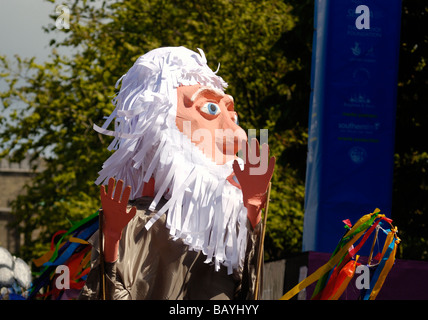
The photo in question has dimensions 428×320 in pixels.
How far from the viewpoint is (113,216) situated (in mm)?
3199

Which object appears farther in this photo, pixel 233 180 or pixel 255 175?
pixel 233 180

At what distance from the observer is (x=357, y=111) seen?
559 cm

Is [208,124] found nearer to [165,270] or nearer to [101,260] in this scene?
[165,270]

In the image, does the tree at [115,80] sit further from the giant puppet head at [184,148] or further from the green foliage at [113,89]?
the giant puppet head at [184,148]

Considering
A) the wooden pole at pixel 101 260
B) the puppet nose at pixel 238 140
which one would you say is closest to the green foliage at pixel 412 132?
the puppet nose at pixel 238 140

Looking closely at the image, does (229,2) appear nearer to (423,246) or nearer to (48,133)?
(48,133)

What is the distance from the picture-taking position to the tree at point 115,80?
37.7 feet

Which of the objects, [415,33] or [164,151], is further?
[415,33]

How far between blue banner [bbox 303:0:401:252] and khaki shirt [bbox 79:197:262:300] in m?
2.14

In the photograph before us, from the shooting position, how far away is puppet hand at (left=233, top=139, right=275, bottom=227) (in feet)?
10.5

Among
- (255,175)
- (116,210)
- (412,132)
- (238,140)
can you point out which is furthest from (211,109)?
(412,132)

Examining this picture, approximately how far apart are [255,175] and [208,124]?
566mm

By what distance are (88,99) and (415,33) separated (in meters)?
5.07

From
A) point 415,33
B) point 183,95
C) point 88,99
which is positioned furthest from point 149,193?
point 88,99
